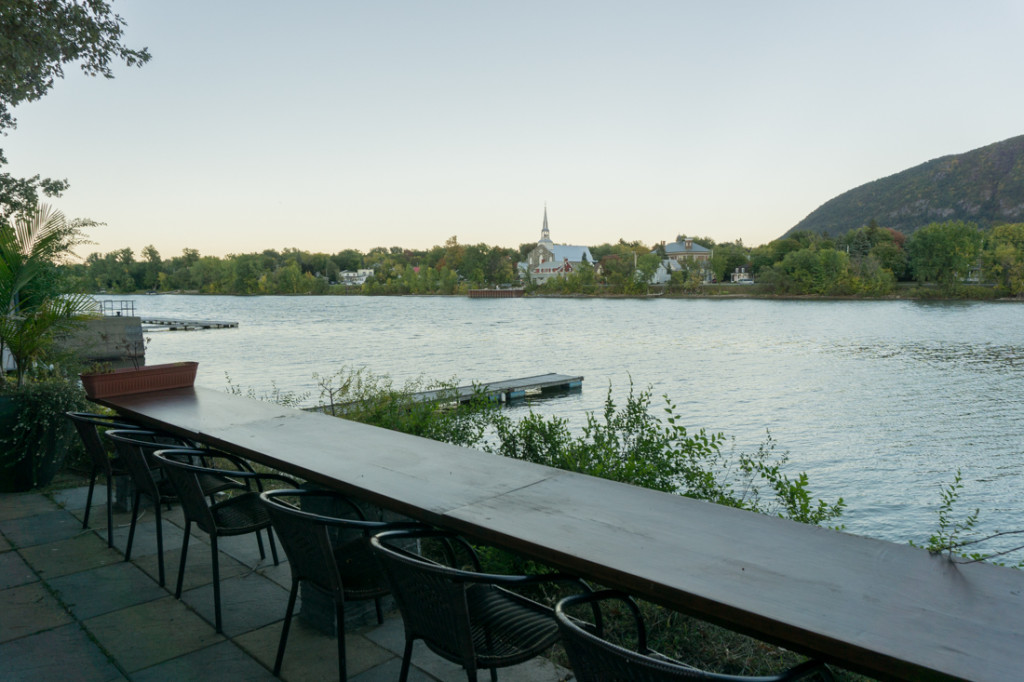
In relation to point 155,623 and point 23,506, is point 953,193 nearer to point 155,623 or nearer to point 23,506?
point 23,506

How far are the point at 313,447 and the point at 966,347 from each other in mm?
37588

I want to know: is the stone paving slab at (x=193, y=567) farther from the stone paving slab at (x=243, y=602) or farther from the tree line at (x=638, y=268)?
the tree line at (x=638, y=268)

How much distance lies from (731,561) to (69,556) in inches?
132

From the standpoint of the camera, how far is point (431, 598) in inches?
64.1

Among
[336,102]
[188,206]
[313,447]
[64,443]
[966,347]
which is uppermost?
[336,102]

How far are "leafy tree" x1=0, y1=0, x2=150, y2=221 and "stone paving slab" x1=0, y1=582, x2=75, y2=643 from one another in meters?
3.76

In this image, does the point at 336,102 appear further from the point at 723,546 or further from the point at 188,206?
the point at 723,546

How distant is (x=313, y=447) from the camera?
2676mm

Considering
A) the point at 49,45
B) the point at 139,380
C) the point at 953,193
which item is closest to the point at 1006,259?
the point at 953,193

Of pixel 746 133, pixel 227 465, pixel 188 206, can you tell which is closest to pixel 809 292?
pixel 746 133

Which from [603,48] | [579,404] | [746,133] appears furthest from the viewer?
[746,133]

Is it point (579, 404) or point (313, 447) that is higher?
point (313, 447)

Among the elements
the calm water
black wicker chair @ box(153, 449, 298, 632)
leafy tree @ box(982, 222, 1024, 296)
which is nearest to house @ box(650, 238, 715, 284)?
leafy tree @ box(982, 222, 1024, 296)

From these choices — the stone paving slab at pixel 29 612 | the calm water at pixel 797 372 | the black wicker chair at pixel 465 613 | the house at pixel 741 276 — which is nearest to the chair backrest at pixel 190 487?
the stone paving slab at pixel 29 612
